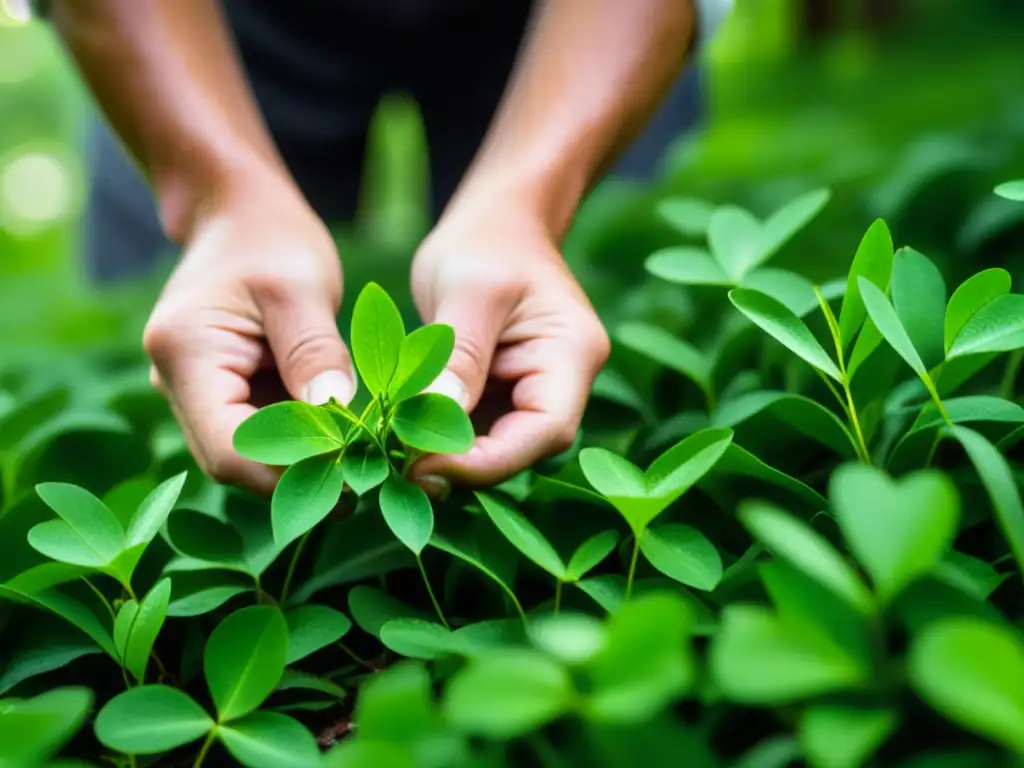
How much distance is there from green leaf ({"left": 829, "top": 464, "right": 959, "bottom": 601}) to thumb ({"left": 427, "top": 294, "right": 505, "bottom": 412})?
0.32 metres

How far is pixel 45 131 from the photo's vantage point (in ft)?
29.1

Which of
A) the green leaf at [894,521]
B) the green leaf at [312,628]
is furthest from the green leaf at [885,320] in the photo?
the green leaf at [312,628]

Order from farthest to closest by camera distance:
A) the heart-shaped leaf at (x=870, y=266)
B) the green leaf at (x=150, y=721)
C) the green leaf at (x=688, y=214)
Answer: the green leaf at (x=688, y=214) → the heart-shaped leaf at (x=870, y=266) → the green leaf at (x=150, y=721)

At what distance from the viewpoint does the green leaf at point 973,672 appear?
289 millimetres

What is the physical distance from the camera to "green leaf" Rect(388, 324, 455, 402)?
503 millimetres

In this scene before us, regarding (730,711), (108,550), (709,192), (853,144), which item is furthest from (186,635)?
(853,144)

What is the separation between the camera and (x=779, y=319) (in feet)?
1.67

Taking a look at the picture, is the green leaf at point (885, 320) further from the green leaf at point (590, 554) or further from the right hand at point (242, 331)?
the right hand at point (242, 331)

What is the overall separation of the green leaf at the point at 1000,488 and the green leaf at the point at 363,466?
12.1 inches

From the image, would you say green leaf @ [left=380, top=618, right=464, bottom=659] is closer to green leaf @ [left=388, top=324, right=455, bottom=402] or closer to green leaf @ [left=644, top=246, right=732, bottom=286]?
green leaf @ [left=388, top=324, right=455, bottom=402]

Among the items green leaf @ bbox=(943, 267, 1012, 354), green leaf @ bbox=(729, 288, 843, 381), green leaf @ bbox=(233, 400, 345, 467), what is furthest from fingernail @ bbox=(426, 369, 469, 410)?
green leaf @ bbox=(943, 267, 1012, 354)

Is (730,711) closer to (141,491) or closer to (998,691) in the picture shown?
(998,691)

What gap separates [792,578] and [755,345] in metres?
0.41

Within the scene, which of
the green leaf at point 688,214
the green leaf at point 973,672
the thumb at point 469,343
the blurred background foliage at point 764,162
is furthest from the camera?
the blurred background foliage at point 764,162
